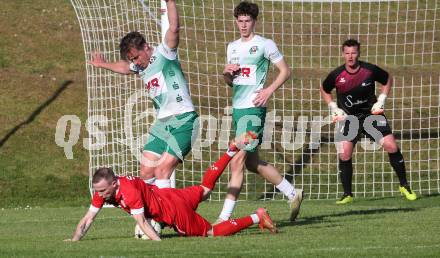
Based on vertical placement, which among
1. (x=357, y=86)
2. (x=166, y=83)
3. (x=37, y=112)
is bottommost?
(x=37, y=112)

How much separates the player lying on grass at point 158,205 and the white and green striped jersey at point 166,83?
78 centimetres

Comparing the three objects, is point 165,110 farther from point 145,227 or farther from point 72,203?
point 72,203

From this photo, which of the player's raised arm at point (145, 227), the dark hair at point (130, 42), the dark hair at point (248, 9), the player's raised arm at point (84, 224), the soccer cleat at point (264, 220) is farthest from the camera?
the dark hair at point (248, 9)

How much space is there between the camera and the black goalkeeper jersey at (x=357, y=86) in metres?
15.4

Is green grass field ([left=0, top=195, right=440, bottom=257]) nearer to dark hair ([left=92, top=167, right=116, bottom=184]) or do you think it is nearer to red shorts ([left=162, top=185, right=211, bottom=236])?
red shorts ([left=162, top=185, right=211, bottom=236])

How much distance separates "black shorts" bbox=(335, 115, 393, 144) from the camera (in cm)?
1545

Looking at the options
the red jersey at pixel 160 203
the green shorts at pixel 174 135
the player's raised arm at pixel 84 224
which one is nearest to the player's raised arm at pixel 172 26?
the green shorts at pixel 174 135

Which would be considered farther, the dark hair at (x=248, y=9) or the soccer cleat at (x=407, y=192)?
the soccer cleat at (x=407, y=192)

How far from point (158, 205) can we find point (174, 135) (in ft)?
3.92

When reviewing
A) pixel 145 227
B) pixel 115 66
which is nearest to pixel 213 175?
pixel 145 227

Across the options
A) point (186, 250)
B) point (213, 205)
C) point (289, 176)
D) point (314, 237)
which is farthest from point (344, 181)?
point (186, 250)

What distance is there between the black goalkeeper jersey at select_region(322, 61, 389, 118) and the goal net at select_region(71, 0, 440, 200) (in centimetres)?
222

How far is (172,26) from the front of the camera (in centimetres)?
1058

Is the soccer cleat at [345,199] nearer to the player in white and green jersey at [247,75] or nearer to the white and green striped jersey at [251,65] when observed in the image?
the player in white and green jersey at [247,75]
